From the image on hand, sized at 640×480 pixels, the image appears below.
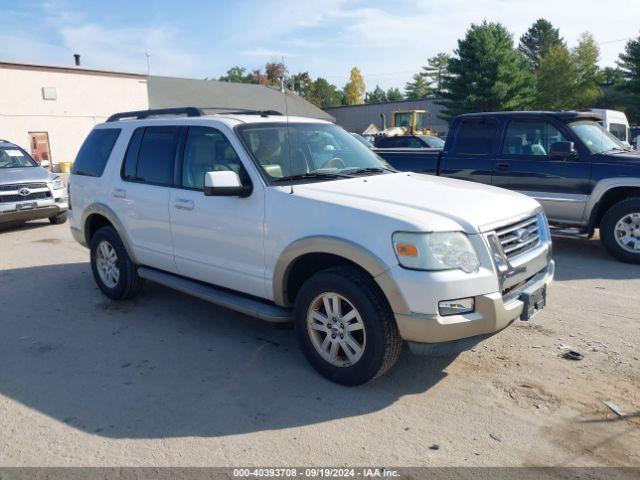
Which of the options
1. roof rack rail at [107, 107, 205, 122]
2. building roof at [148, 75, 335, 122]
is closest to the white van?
roof rack rail at [107, 107, 205, 122]

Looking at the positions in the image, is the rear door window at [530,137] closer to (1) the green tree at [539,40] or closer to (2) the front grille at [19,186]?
(2) the front grille at [19,186]

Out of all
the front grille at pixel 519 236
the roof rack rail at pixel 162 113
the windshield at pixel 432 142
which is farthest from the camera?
the windshield at pixel 432 142

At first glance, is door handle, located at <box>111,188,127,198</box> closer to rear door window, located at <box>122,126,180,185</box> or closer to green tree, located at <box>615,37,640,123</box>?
rear door window, located at <box>122,126,180,185</box>

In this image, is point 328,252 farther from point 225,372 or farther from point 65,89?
point 65,89

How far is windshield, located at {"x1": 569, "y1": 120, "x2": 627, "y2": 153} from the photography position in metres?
7.51

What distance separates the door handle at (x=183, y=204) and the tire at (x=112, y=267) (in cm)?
120

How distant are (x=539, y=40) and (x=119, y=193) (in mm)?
87356

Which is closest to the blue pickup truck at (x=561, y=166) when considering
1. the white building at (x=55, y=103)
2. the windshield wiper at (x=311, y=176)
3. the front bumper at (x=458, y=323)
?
the windshield wiper at (x=311, y=176)

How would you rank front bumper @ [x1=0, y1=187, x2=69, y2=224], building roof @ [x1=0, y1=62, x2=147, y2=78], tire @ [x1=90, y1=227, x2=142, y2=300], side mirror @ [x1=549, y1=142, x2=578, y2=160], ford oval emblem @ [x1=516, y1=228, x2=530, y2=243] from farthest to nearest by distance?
building roof @ [x1=0, y1=62, x2=147, y2=78]
front bumper @ [x1=0, y1=187, x2=69, y2=224]
side mirror @ [x1=549, y1=142, x2=578, y2=160]
tire @ [x1=90, y1=227, x2=142, y2=300]
ford oval emblem @ [x1=516, y1=228, x2=530, y2=243]

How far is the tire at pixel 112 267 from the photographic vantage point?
573 cm

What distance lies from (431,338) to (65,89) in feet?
109

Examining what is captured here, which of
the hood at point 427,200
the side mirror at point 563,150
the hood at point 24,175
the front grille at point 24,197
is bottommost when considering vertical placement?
the front grille at point 24,197

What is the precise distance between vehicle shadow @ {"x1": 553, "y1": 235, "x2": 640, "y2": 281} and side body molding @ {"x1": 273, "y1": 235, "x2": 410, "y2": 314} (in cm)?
380

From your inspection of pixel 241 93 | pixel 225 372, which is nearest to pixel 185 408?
pixel 225 372
